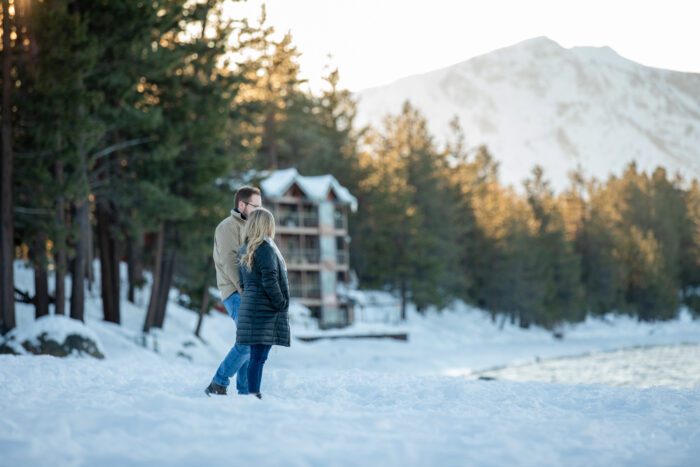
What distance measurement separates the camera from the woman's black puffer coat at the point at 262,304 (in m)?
8.73

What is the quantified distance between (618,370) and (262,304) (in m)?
28.7

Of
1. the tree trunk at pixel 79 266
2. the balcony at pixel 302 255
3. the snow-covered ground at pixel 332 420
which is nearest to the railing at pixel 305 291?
the balcony at pixel 302 255

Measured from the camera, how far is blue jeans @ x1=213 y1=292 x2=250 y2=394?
9.09 m

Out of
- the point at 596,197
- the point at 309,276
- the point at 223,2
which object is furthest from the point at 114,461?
the point at 596,197

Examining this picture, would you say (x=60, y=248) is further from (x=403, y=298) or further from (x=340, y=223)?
(x=403, y=298)

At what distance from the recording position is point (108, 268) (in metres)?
28.3

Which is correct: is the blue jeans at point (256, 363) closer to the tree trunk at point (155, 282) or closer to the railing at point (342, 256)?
the tree trunk at point (155, 282)

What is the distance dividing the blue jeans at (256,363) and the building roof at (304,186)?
4160 cm

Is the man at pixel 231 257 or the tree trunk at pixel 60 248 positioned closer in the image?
the man at pixel 231 257

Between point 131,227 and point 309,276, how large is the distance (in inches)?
1167

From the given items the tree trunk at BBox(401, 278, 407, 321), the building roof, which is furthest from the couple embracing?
the tree trunk at BBox(401, 278, 407, 321)

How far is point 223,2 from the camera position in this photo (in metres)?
28.9

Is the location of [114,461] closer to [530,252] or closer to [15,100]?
[15,100]

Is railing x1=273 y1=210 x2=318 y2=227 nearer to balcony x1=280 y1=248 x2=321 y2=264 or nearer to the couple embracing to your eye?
balcony x1=280 y1=248 x2=321 y2=264
